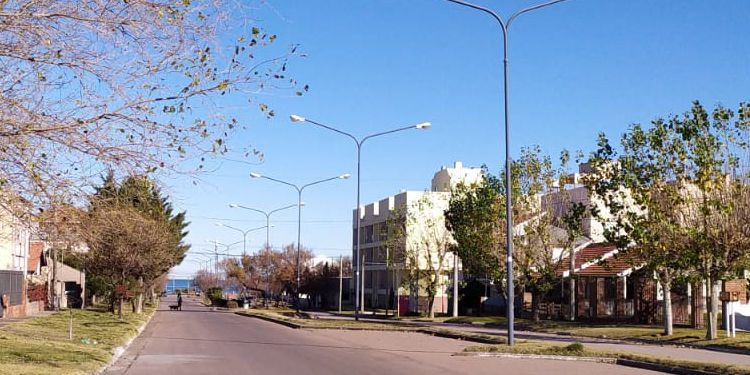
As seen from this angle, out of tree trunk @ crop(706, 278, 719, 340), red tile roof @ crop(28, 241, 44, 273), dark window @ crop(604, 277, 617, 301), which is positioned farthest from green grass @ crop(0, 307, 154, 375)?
dark window @ crop(604, 277, 617, 301)

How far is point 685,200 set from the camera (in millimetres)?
32281

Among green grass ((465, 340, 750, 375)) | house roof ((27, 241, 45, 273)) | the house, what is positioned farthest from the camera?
house roof ((27, 241, 45, 273))

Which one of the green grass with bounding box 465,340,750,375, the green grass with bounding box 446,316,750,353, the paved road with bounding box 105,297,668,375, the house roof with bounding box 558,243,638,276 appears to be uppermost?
the house roof with bounding box 558,243,638,276

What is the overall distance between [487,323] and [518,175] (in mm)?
10124

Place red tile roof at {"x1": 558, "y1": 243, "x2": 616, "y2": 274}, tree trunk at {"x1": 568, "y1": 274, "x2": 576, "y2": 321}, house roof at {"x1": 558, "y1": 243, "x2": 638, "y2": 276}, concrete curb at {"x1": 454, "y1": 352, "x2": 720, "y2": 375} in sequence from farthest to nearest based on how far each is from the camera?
red tile roof at {"x1": 558, "y1": 243, "x2": 616, "y2": 274} → tree trunk at {"x1": 568, "y1": 274, "x2": 576, "y2": 321} → house roof at {"x1": 558, "y1": 243, "x2": 638, "y2": 276} → concrete curb at {"x1": 454, "y1": 352, "x2": 720, "y2": 375}

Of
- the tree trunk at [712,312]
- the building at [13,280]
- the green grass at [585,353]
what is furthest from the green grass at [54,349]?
the tree trunk at [712,312]

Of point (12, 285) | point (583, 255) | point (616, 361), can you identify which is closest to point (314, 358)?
point (616, 361)

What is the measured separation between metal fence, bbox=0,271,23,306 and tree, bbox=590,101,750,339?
1110 inches

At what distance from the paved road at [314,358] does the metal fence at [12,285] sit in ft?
44.7

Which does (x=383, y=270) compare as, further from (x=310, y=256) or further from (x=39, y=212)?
(x=39, y=212)

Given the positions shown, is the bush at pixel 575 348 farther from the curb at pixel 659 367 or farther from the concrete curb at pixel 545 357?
the curb at pixel 659 367

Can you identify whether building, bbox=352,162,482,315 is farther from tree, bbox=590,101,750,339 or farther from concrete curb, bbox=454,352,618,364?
concrete curb, bbox=454,352,618,364

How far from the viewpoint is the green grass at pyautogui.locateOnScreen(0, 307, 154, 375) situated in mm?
17188

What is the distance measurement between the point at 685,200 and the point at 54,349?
22137 mm
